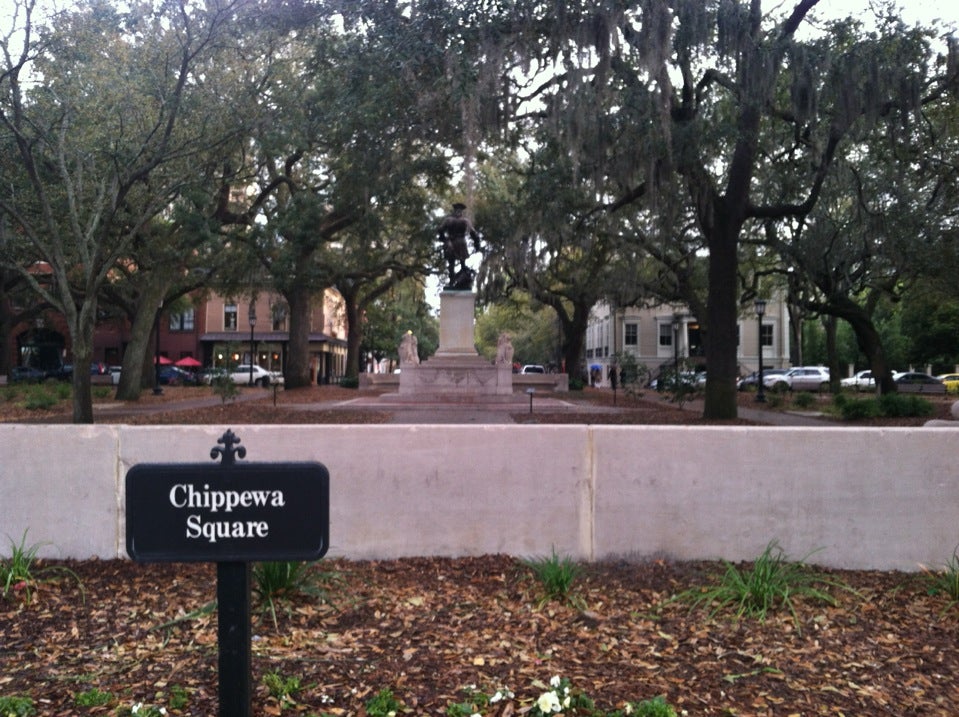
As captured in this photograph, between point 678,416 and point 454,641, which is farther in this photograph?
point 678,416

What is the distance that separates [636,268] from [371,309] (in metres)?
30.6

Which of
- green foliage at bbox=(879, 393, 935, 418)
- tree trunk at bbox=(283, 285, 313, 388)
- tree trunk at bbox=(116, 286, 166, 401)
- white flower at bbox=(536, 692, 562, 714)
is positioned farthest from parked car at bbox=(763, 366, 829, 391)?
white flower at bbox=(536, 692, 562, 714)

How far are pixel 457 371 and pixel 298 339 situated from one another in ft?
31.8

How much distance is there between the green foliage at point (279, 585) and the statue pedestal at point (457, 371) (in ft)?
74.9

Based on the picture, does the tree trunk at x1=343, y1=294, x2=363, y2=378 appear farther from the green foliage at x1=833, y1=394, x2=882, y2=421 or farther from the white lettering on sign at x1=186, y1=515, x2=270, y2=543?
the white lettering on sign at x1=186, y1=515, x2=270, y2=543

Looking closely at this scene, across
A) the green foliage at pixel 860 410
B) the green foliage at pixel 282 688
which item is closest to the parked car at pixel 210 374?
the green foliage at pixel 860 410

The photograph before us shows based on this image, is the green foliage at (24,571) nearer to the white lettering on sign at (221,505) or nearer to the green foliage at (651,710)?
the white lettering on sign at (221,505)

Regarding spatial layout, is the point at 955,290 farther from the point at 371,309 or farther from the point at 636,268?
the point at 371,309

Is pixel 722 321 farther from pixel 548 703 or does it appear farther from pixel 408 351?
pixel 548 703

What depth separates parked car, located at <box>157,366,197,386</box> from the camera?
52219mm

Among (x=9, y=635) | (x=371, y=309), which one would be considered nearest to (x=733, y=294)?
(x=9, y=635)

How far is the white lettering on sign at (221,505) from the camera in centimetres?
304

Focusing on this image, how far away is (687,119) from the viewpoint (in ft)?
53.2

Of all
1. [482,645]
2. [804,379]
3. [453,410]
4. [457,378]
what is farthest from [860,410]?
[804,379]
